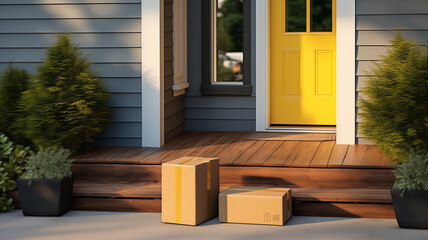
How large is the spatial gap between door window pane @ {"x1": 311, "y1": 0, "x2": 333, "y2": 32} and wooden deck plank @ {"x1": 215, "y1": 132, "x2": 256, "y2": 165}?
1262mm

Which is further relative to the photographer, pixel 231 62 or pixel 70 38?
pixel 231 62

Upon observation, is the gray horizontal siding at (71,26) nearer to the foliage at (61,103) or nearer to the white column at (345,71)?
the foliage at (61,103)

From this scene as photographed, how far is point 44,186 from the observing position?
4430 millimetres

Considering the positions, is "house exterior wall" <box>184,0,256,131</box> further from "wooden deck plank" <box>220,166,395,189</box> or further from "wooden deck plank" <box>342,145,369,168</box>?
"wooden deck plank" <box>220,166,395,189</box>

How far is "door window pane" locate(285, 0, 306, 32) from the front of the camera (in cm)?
641

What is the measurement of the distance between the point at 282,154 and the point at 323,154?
1.05 feet

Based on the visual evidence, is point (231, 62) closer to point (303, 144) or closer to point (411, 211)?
point (303, 144)

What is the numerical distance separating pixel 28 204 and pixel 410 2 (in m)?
3.37

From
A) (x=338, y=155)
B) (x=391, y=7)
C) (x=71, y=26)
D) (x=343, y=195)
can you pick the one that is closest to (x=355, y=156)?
(x=338, y=155)

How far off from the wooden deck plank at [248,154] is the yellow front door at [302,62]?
2.71ft

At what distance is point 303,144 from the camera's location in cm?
572

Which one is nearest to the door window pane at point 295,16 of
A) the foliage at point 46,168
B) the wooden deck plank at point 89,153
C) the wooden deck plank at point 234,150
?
the wooden deck plank at point 234,150

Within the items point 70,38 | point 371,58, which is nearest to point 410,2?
point 371,58

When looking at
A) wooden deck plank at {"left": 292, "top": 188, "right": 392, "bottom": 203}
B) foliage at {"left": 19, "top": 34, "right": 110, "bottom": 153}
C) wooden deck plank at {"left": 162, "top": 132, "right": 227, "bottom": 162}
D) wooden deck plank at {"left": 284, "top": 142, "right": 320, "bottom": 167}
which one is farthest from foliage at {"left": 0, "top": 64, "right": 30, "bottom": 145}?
wooden deck plank at {"left": 292, "top": 188, "right": 392, "bottom": 203}
